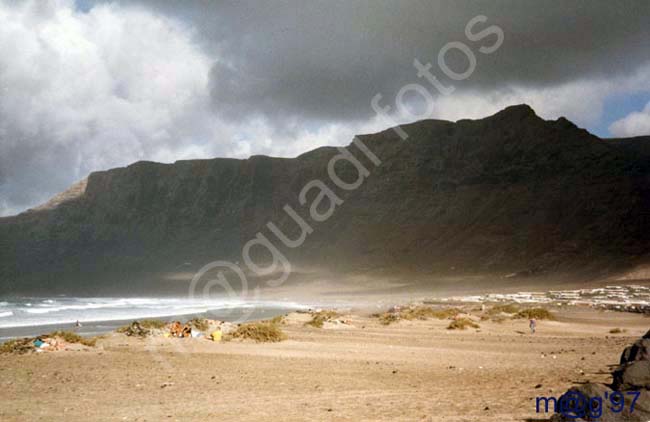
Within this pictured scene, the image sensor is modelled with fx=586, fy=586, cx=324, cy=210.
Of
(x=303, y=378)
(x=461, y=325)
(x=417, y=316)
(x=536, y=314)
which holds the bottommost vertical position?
(x=303, y=378)

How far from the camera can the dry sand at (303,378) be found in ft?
30.2

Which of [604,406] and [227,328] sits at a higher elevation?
[604,406]

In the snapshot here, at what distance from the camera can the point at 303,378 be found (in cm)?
1270

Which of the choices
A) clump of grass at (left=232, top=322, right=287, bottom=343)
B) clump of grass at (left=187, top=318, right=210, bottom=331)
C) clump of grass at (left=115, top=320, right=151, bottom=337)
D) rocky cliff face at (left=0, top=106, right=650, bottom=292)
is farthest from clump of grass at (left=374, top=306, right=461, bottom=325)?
rocky cliff face at (left=0, top=106, right=650, bottom=292)

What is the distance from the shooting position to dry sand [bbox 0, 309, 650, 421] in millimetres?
9219

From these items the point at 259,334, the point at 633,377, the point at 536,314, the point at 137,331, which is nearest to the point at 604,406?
the point at 633,377

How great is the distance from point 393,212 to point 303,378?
97.1 metres

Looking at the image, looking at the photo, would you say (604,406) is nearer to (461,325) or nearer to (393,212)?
(461,325)

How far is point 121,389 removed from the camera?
450 inches


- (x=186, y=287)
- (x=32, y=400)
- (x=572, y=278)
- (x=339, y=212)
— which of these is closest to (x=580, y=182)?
(x=572, y=278)

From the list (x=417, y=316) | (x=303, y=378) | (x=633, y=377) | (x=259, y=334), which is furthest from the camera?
(x=417, y=316)

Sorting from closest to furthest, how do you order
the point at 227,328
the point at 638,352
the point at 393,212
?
1. the point at 638,352
2. the point at 227,328
3. the point at 393,212

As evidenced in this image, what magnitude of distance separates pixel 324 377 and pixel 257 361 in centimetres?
305

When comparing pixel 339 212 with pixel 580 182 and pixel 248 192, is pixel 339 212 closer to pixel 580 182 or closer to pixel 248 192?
pixel 248 192
